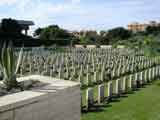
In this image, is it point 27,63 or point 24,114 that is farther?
point 27,63

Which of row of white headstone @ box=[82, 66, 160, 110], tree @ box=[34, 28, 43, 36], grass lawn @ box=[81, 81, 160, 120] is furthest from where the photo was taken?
tree @ box=[34, 28, 43, 36]

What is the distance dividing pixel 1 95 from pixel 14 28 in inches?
1385

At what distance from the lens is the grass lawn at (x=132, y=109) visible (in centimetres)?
555

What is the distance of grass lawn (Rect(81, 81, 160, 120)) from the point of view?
5.55 m

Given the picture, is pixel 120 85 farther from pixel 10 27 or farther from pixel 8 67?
pixel 10 27

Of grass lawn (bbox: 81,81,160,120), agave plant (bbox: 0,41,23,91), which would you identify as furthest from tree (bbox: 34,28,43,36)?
agave plant (bbox: 0,41,23,91)

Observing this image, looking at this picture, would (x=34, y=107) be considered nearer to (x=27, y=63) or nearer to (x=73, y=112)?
(x=73, y=112)

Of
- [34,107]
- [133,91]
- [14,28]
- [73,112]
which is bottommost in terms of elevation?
[133,91]

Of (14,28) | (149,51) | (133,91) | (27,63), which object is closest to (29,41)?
(14,28)

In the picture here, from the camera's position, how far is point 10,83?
3697mm

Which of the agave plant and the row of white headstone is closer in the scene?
the agave plant

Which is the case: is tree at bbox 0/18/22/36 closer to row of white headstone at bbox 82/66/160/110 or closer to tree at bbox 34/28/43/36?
tree at bbox 34/28/43/36

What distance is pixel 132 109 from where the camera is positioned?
6.18 meters

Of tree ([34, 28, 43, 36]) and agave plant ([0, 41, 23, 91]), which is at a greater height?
tree ([34, 28, 43, 36])
